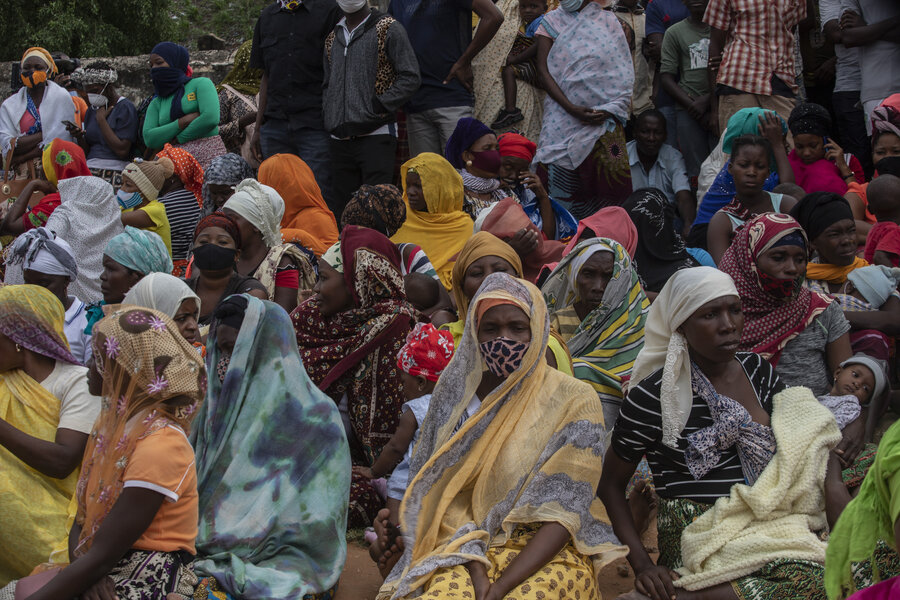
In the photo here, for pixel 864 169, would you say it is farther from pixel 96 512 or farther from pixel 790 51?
pixel 96 512

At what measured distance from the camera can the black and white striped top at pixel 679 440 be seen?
147 inches

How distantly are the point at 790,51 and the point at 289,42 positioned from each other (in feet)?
14.3

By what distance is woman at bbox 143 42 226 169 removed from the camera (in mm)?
9227

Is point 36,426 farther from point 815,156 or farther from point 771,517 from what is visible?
point 815,156

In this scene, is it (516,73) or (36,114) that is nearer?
(516,73)

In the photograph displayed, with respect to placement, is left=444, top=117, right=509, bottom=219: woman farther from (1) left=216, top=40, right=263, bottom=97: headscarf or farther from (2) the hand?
(1) left=216, top=40, right=263, bottom=97: headscarf

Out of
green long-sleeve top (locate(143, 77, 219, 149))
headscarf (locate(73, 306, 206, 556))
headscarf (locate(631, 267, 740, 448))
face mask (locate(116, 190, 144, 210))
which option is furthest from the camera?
green long-sleeve top (locate(143, 77, 219, 149))

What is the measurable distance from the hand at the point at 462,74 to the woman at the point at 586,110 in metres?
0.65

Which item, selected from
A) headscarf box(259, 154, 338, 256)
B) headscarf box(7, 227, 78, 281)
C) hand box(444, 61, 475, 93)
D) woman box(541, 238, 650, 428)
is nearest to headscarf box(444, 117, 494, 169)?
hand box(444, 61, 475, 93)

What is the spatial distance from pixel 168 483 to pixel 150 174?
5.17 meters

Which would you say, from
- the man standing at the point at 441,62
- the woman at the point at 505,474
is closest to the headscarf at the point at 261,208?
the man standing at the point at 441,62

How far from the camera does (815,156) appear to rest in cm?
736

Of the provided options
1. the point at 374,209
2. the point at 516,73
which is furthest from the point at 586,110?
the point at 374,209

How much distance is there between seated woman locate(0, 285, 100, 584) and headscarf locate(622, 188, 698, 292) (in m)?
3.54
